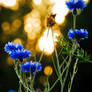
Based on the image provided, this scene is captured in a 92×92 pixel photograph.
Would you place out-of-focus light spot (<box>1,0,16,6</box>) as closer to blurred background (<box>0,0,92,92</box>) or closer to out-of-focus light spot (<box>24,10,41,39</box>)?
blurred background (<box>0,0,92,92</box>)

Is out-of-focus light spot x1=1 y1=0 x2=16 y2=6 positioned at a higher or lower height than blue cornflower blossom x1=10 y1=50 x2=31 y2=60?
higher

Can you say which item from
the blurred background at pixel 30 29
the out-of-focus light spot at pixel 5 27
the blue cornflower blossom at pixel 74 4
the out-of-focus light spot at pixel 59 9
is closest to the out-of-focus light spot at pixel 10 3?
the blurred background at pixel 30 29

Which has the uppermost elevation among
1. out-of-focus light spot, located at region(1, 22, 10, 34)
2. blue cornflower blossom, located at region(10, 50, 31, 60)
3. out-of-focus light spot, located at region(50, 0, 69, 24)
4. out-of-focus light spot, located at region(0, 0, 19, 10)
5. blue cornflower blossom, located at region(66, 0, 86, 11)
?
out-of-focus light spot, located at region(0, 0, 19, 10)

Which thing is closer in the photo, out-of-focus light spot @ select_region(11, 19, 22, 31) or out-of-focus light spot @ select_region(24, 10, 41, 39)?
out-of-focus light spot @ select_region(24, 10, 41, 39)

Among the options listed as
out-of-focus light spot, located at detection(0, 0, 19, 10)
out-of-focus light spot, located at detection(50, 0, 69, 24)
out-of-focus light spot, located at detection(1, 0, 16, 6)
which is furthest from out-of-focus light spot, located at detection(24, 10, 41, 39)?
out-of-focus light spot, located at detection(50, 0, 69, 24)

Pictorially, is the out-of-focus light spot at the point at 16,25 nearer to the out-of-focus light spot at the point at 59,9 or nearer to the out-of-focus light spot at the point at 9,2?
the out-of-focus light spot at the point at 9,2

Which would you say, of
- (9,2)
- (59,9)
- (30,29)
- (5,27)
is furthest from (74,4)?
(5,27)

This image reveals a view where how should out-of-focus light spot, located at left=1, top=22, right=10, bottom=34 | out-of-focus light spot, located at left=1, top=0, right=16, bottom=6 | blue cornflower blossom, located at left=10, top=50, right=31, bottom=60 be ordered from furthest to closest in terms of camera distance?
1. out-of-focus light spot, located at left=1, top=22, right=10, bottom=34
2. out-of-focus light spot, located at left=1, top=0, right=16, bottom=6
3. blue cornflower blossom, located at left=10, top=50, right=31, bottom=60

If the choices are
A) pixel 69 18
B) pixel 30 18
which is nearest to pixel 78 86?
pixel 69 18

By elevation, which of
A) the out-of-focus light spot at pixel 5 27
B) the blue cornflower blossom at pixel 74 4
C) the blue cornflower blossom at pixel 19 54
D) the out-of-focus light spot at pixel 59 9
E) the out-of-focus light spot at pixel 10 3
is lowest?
the blue cornflower blossom at pixel 19 54

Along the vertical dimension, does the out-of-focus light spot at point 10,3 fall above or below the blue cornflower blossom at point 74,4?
above

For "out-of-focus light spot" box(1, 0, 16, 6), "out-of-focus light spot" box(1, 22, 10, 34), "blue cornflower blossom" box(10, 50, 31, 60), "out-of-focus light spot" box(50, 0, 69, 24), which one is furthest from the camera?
"out-of-focus light spot" box(1, 22, 10, 34)
